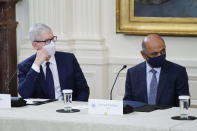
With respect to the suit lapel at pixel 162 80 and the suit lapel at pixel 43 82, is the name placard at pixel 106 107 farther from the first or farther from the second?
the suit lapel at pixel 43 82

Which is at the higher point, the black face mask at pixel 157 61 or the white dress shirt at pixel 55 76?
the black face mask at pixel 157 61

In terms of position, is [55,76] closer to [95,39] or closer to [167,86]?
[167,86]

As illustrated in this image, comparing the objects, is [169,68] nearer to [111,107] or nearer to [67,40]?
[111,107]

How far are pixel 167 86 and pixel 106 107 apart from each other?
1.01 metres

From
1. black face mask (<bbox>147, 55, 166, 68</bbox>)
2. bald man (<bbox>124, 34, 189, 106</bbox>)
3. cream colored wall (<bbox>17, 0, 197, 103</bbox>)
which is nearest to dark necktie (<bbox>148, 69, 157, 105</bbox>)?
bald man (<bbox>124, 34, 189, 106</bbox>)

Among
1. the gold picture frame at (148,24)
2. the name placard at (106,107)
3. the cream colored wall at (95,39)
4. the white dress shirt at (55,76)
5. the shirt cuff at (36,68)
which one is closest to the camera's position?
the name placard at (106,107)

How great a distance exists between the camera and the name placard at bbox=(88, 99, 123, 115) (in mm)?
4242

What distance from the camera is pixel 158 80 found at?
204 inches

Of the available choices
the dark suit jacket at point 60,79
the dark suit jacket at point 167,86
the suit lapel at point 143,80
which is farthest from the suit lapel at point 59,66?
the suit lapel at point 143,80

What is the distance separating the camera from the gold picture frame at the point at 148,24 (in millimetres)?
6816

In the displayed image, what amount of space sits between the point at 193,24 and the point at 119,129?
3129 mm

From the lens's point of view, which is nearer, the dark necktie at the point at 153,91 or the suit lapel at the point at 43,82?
the dark necktie at the point at 153,91

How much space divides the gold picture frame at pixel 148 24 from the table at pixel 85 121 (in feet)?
7.90

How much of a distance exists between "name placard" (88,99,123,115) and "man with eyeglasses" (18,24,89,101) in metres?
1.13
